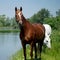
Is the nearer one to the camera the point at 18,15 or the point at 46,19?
the point at 18,15

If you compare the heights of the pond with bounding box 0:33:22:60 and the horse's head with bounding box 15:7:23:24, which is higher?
the horse's head with bounding box 15:7:23:24

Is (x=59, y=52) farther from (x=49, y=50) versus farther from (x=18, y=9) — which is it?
(x=18, y=9)

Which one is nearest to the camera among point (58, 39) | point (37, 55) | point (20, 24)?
point (20, 24)

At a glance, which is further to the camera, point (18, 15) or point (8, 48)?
point (8, 48)

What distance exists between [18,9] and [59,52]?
2.73 meters

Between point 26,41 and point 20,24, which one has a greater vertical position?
→ point 20,24

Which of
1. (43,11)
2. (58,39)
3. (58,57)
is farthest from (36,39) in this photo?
(43,11)

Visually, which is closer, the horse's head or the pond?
the horse's head

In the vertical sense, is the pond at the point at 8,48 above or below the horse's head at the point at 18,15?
below

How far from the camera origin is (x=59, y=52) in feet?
31.5

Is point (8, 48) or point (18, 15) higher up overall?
point (18, 15)

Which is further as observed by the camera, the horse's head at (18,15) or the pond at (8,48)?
the pond at (8,48)

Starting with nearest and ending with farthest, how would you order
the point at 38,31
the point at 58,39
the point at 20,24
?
the point at 20,24, the point at 38,31, the point at 58,39

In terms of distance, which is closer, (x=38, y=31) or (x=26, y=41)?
(x=26, y=41)
